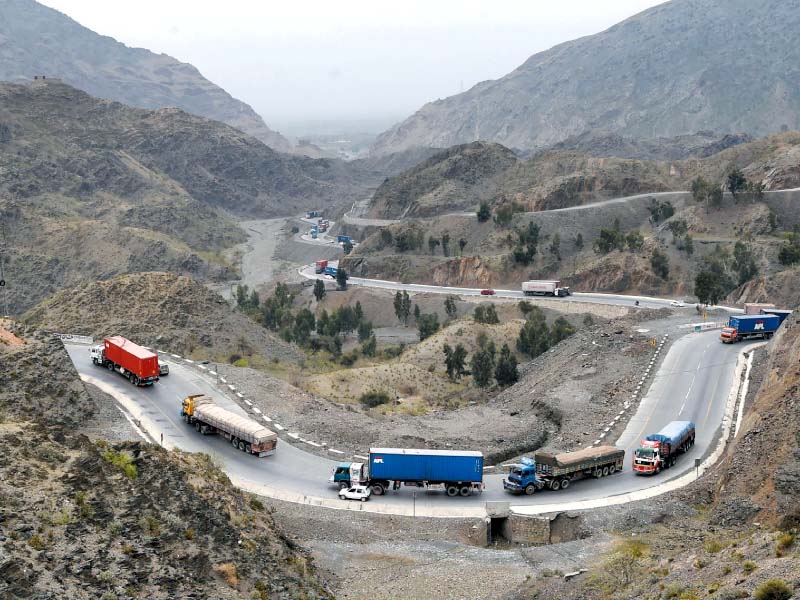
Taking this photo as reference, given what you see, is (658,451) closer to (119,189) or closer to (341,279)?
(341,279)

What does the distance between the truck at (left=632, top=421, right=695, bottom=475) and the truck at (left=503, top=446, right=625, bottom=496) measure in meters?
1.15

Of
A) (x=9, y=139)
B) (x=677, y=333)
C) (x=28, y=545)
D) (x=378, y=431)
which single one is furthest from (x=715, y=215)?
(x=9, y=139)

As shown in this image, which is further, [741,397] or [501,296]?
[501,296]

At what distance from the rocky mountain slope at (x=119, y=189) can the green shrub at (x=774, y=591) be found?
88.5 m

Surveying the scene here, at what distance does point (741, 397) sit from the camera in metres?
44.9

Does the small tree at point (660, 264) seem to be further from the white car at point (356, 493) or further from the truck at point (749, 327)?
the white car at point (356, 493)

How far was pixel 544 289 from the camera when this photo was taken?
286 feet

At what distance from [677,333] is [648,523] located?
104ft

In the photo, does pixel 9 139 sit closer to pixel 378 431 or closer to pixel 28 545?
pixel 378 431

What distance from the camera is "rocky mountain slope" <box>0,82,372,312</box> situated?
105 m

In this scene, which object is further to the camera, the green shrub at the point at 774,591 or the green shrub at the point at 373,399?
the green shrub at the point at 373,399

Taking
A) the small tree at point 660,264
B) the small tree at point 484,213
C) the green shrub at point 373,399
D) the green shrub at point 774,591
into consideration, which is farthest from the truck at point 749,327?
the small tree at point 484,213

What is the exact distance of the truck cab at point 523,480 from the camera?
1291 inches

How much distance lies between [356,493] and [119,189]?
121 metres
